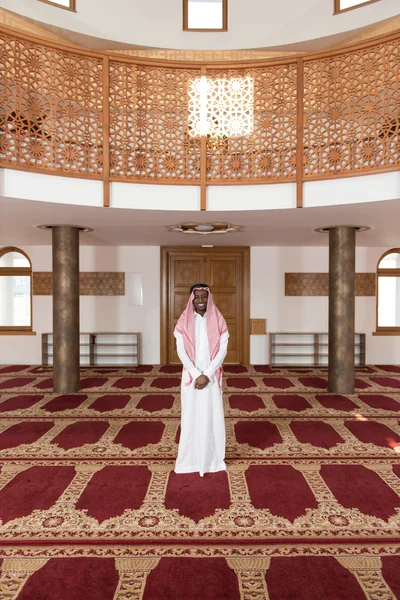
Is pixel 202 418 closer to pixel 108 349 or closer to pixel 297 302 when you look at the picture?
pixel 108 349

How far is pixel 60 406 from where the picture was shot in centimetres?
467

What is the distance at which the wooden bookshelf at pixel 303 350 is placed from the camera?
7.14m

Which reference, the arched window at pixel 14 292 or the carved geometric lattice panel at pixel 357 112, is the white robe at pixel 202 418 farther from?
the arched window at pixel 14 292

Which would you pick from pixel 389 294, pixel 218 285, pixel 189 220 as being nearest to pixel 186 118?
pixel 189 220

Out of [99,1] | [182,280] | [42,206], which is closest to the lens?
[42,206]

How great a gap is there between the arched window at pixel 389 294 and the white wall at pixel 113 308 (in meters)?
4.40

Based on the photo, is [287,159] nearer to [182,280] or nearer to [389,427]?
[389,427]

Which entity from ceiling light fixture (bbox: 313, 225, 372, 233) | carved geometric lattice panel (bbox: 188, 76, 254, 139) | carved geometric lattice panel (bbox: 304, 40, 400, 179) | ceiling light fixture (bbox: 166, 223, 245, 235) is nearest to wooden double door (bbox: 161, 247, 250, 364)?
ceiling light fixture (bbox: 166, 223, 245, 235)

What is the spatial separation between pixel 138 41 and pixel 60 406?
6.06 metres

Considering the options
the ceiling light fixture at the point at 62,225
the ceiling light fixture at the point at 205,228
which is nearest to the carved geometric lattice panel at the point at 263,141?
the ceiling light fixture at the point at 205,228

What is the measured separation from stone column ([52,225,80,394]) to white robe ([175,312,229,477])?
2.79 metres

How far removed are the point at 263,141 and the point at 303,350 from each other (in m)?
4.40

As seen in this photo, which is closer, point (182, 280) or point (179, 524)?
point (179, 524)

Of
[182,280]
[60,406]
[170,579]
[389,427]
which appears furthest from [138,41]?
[170,579]
